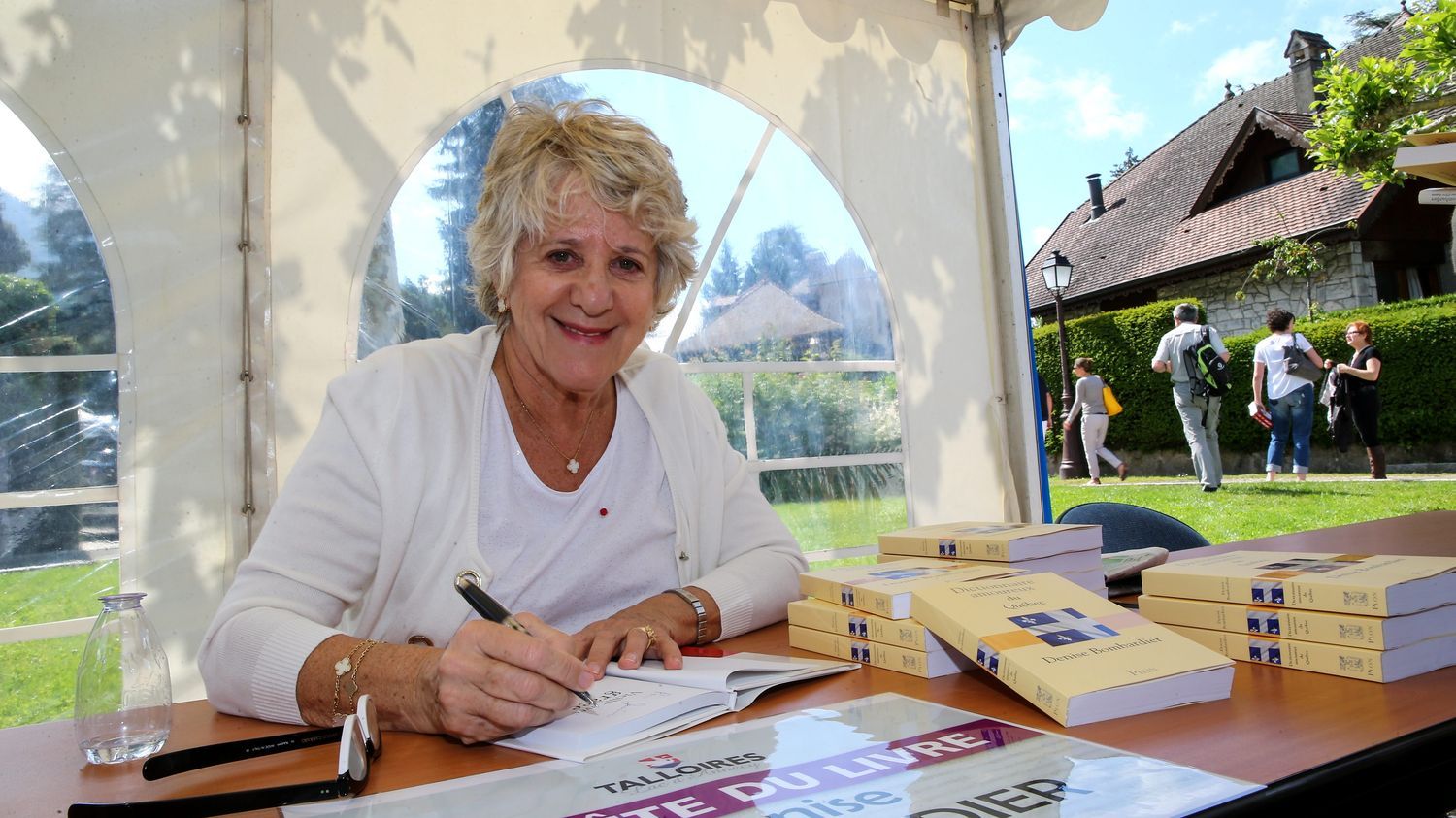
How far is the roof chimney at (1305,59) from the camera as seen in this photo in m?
22.3

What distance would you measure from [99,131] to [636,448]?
2.20 metres

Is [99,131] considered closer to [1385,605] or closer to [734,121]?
[734,121]

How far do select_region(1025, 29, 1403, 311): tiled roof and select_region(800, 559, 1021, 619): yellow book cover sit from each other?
17.9m

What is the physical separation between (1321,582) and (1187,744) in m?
0.33

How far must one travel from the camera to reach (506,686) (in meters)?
0.89

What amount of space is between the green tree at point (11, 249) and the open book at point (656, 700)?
258 centimetres

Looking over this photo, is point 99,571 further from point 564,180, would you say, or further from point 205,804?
point 205,804

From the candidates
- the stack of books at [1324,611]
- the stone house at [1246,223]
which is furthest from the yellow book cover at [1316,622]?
the stone house at [1246,223]

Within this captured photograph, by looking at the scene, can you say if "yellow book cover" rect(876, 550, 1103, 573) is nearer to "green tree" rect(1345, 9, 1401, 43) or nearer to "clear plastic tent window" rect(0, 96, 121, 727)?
"clear plastic tent window" rect(0, 96, 121, 727)

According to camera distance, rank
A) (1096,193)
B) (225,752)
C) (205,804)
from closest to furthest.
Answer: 1. (205,804)
2. (225,752)
3. (1096,193)

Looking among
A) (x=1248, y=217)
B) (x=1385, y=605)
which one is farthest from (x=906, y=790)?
(x=1248, y=217)

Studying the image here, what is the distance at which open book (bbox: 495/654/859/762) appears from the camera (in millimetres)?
853

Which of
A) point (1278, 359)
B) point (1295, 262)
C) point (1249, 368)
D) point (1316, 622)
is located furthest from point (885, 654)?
point (1295, 262)
